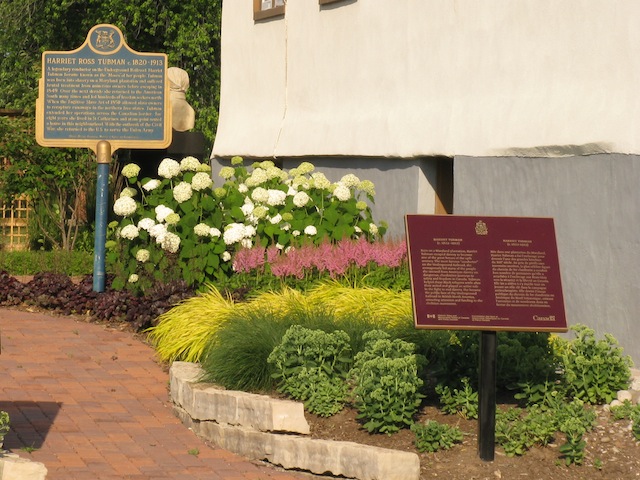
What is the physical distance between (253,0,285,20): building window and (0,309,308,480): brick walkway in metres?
5.47

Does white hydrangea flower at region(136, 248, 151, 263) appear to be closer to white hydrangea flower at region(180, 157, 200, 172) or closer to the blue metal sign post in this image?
white hydrangea flower at region(180, 157, 200, 172)

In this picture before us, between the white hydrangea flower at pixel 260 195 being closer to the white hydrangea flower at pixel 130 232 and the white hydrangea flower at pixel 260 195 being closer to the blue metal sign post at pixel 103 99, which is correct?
the white hydrangea flower at pixel 130 232

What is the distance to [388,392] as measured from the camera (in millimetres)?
7496

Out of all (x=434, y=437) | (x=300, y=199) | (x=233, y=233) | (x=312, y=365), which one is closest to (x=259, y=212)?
(x=233, y=233)

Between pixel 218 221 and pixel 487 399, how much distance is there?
5.44 metres

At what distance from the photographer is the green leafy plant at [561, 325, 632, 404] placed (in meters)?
7.95

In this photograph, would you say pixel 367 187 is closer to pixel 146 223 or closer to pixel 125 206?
pixel 146 223

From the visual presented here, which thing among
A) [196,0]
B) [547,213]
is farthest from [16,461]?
[196,0]

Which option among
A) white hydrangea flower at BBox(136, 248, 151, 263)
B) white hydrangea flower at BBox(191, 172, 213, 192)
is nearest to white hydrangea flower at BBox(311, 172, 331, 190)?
white hydrangea flower at BBox(191, 172, 213, 192)

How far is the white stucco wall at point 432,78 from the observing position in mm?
9602

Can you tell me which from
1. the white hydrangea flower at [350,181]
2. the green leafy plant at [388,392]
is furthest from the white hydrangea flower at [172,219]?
the green leafy plant at [388,392]

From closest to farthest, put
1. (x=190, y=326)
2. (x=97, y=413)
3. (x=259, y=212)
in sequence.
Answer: (x=97, y=413), (x=190, y=326), (x=259, y=212)

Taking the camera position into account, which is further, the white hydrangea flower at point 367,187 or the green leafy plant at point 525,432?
the white hydrangea flower at point 367,187

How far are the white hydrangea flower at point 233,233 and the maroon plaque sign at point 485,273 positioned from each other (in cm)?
461
